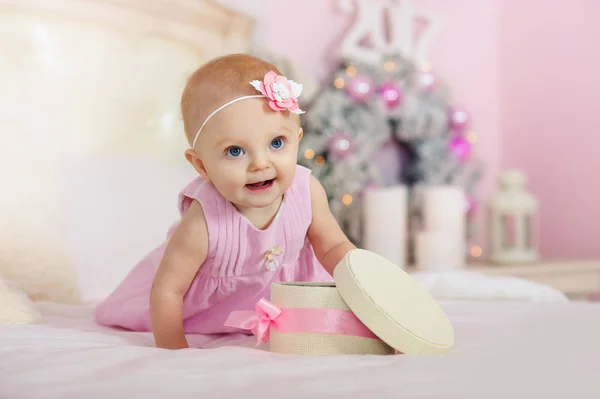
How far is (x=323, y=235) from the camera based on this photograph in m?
1.29

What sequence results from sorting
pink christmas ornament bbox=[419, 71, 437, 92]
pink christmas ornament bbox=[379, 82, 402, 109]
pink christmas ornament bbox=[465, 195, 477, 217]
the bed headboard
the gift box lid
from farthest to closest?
pink christmas ornament bbox=[465, 195, 477, 217]
pink christmas ornament bbox=[419, 71, 437, 92]
pink christmas ornament bbox=[379, 82, 402, 109]
the bed headboard
the gift box lid

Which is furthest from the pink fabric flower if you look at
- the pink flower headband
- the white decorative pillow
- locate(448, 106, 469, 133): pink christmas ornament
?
locate(448, 106, 469, 133): pink christmas ornament

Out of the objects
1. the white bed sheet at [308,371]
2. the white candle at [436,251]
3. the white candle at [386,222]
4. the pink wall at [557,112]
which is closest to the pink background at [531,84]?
the pink wall at [557,112]

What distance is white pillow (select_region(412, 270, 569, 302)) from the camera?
1.59 m

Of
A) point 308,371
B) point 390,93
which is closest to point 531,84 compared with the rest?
point 390,93

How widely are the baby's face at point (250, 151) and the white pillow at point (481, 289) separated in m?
0.61

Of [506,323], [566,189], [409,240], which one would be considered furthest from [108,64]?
[566,189]

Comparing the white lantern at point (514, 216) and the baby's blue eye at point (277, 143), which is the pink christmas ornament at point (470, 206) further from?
the baby's blue eye at point (277, 143)

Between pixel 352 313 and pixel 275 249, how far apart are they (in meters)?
0.31

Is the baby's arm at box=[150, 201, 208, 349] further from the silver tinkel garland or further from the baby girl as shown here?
the silver tinkel garland

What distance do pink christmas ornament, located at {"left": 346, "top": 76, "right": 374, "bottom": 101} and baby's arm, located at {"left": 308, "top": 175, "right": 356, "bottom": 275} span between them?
1220 mm

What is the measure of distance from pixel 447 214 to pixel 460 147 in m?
0.40

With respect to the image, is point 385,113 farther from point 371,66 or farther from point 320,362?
point 320,362

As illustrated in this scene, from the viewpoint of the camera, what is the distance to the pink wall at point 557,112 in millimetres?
2859
